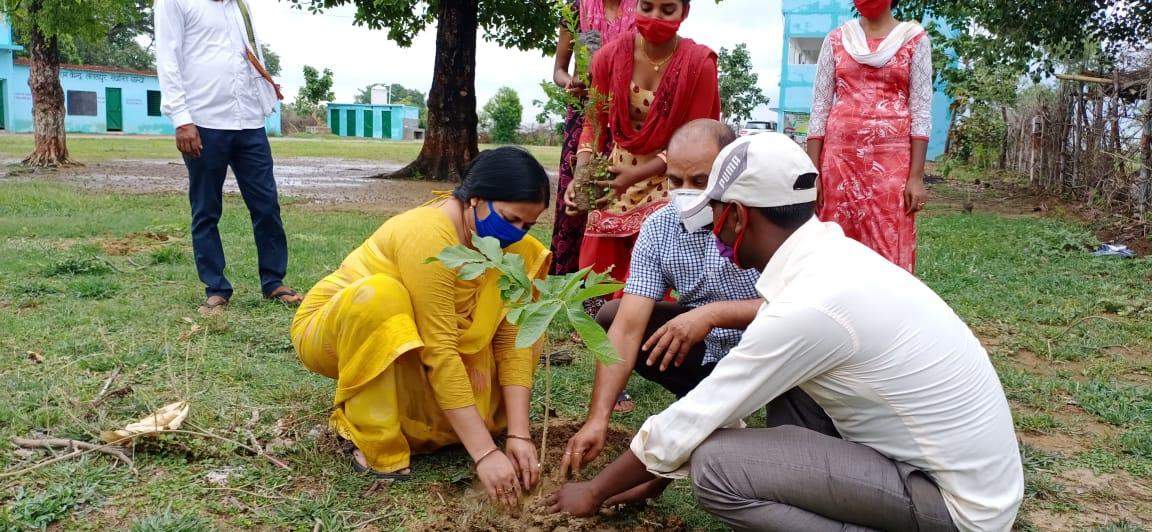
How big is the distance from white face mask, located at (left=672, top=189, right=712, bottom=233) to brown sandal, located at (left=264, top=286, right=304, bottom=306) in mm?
2941

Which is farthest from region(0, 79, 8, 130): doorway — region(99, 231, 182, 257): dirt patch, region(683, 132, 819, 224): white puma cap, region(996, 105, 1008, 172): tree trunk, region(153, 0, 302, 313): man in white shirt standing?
region(683, 132, 819, 224): white puma cap

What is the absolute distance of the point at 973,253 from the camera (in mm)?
7676

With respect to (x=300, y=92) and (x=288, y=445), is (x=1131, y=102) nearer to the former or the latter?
(x=288, y=445)

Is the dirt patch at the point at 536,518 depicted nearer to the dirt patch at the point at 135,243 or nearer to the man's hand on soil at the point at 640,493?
the man's hand on soil at the point at 640,493

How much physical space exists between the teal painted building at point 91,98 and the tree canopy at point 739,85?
64.5 ft

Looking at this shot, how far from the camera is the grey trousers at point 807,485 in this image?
1.93 metres

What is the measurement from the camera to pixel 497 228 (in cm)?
257

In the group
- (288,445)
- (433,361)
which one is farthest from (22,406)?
(433,361)

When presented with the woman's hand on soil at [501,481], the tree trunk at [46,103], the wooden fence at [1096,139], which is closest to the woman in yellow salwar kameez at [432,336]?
the woman's hand on soil at [501,481]

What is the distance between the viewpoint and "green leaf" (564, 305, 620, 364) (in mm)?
2148

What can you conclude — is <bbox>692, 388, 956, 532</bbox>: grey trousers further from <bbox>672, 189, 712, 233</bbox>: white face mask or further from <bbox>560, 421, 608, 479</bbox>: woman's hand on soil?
<bbox>672, 189, 712, 233</bbox>: white face mask

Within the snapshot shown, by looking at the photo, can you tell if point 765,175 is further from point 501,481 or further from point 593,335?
point 501,481

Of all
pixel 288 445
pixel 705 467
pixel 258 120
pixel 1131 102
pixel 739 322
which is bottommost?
pixel 288 445

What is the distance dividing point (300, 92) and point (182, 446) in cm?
5949
